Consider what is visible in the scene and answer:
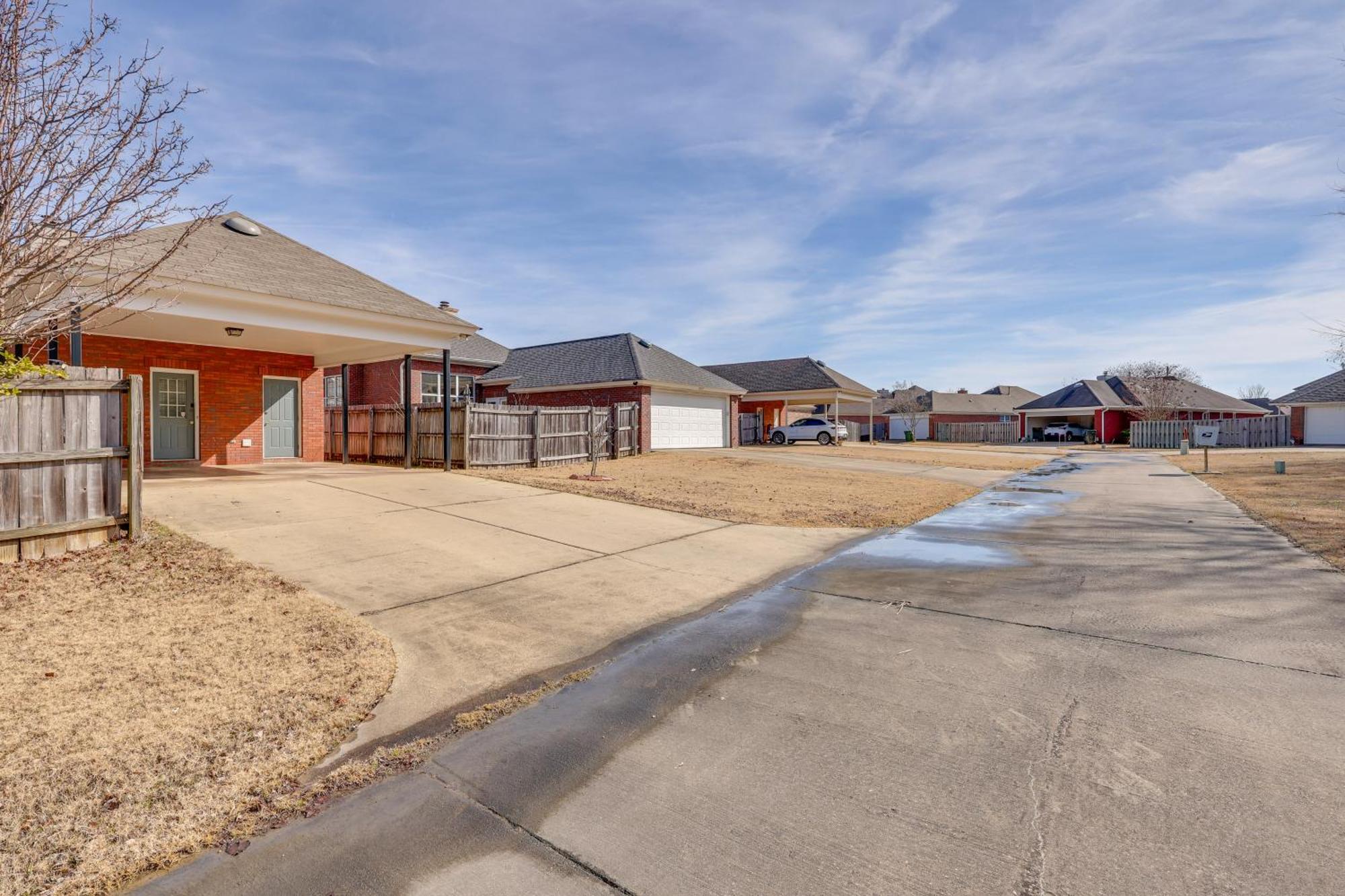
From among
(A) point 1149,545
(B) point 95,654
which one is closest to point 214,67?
(B) point 95,654

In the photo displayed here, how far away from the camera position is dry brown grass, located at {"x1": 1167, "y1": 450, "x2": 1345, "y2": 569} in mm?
8672

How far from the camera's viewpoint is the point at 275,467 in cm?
1571

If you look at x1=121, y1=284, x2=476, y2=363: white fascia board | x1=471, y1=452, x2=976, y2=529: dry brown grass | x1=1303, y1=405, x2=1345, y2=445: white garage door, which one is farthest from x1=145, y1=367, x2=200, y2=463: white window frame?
x1=1303, y1=405, x2=1345, y2=445: white garage door

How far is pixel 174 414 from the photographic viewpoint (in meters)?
15.5

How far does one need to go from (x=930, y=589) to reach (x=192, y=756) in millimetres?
5726

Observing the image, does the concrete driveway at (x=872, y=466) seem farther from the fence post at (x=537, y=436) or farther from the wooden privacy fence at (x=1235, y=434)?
the wooden privacy fence at (x=1235, y=434)

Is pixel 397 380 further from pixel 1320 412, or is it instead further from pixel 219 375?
pixel 1320 412

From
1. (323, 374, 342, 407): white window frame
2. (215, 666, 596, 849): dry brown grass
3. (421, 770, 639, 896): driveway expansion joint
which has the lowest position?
(421, 770, 639, 896): driveway expansion joint

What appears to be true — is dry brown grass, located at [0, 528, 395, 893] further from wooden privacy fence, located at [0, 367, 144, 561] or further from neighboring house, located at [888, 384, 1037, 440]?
neighboring house, located at [888, 384, 1037, 440]

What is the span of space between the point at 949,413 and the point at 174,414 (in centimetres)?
6300

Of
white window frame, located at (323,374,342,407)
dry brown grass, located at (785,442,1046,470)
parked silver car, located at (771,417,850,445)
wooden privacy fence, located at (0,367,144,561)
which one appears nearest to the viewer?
wooden privacy fence, located at (0,367,144,561)

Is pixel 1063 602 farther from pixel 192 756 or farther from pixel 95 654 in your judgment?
pixel 95 654

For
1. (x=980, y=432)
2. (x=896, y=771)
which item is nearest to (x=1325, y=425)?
(x=980, y=432)

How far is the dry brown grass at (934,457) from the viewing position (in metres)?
25.2
